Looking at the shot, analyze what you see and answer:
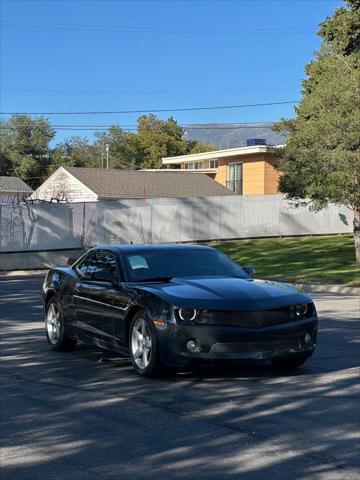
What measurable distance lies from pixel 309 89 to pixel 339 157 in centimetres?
891

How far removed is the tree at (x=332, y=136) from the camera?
22.1m

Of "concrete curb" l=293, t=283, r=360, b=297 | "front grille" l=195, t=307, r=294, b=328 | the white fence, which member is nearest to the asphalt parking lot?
"front grille" l=195, t=307, r=294, b=328

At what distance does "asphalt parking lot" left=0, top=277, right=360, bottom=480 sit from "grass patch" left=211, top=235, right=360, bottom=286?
13375 millimetres

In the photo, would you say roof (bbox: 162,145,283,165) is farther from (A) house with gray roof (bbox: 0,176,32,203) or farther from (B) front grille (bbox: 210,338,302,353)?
(B) front grille (bbox: 210,338,302,353)

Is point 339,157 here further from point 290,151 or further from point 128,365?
point 128,365

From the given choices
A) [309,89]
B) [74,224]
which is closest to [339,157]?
[309,89]

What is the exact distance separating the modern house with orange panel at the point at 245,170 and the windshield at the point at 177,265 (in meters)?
34.5

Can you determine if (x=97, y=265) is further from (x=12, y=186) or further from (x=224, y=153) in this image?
(x=12, y=186)

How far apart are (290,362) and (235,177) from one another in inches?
1655

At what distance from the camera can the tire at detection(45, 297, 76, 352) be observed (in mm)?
9555

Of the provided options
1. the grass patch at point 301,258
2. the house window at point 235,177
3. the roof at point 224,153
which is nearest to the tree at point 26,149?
the roof at point 224,153

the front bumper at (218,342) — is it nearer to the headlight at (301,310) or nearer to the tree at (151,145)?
the headlight at (301,310)

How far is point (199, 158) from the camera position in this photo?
177ft

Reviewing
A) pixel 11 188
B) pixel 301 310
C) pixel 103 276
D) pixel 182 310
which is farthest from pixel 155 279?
pixel 11 188
